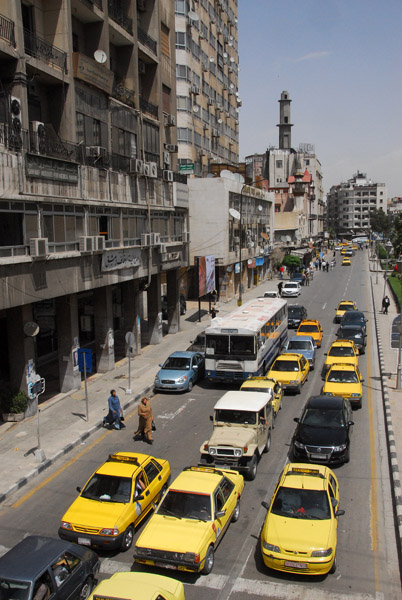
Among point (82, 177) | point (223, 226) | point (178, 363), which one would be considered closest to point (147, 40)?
point (82, 177)

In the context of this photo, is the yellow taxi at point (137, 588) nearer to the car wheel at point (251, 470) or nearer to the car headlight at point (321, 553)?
the car headlight at point (321, 553)

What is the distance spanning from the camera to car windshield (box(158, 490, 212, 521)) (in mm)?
11352

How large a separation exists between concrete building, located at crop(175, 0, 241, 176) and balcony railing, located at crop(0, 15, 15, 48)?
2061cm

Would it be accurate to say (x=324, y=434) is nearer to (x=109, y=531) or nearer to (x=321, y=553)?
(x=321, y=553)

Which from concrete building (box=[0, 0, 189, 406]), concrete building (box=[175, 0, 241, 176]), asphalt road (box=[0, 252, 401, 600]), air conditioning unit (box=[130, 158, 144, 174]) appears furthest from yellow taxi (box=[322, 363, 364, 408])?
concrete building (box=[175, 0, 241, 176])

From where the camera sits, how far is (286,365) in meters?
24.5

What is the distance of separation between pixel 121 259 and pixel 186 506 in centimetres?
1705

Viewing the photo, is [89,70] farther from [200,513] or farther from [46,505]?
[200,513]

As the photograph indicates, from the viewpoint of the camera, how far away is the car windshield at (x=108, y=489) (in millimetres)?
12281

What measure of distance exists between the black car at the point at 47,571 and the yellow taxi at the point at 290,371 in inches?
555

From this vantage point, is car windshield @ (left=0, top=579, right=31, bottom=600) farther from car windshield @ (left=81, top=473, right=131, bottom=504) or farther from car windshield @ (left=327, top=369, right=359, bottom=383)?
car windshield @ (left=327, top=369, right=359, bottom=383)

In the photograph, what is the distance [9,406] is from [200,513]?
10.9 m

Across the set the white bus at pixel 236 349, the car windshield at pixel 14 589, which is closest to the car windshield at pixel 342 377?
the white bus at pixel 236 349

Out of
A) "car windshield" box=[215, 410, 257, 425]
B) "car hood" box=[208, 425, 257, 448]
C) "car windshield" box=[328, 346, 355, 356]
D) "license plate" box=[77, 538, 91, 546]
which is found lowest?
"license plate" box=[77, 538, 91, 546]
